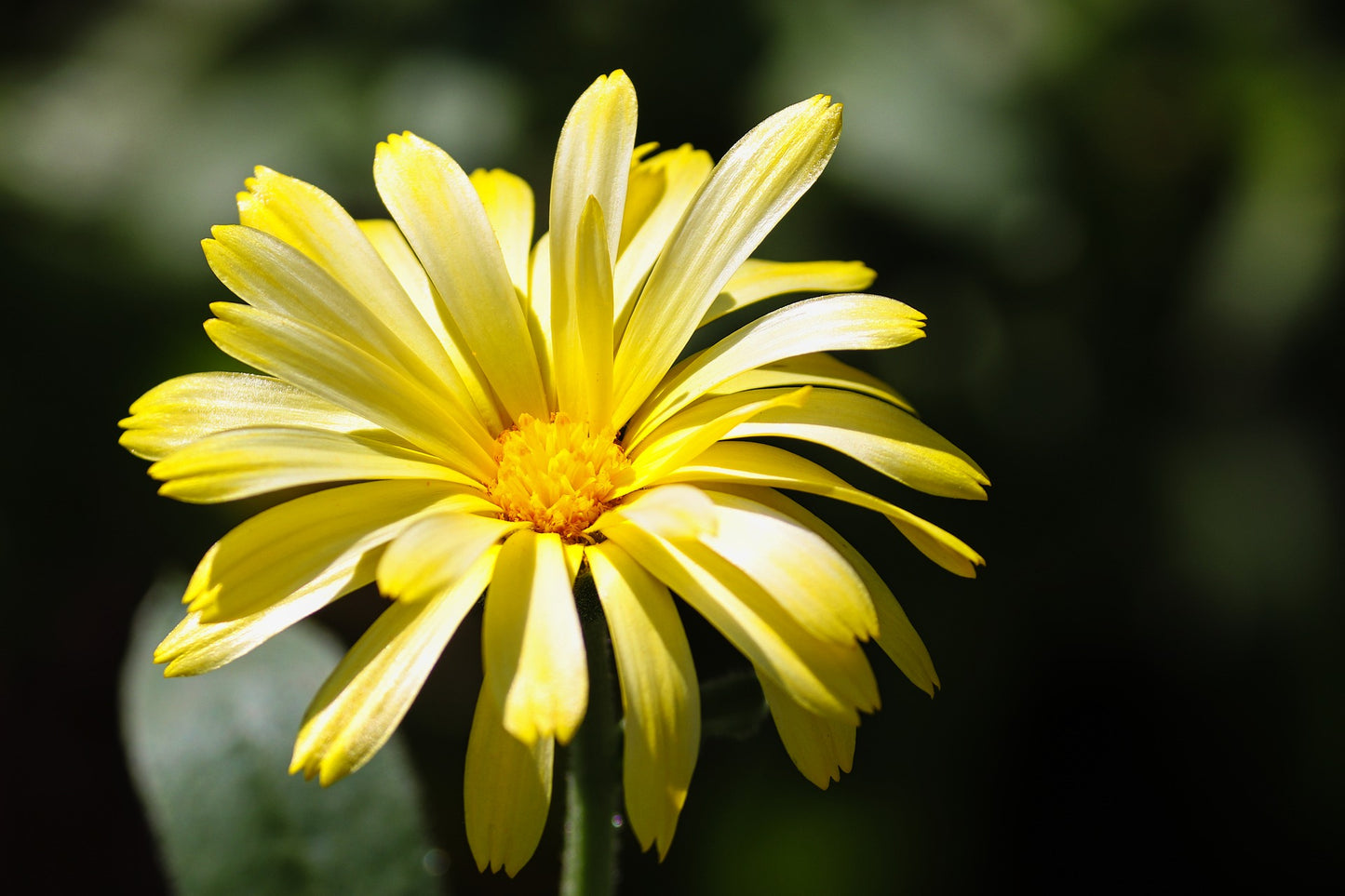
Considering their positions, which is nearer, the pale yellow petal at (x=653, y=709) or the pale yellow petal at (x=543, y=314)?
the pale yellow petal at (x=653, y=709)

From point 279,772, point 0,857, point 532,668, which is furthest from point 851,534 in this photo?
point 0,857

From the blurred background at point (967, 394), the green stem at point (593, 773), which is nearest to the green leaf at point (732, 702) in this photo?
the green stem at point (593, 773)

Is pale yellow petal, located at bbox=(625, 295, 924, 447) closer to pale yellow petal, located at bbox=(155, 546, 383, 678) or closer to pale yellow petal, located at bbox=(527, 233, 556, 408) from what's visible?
pale yellow petal, located at bbox=(527, 233, 556, 408)

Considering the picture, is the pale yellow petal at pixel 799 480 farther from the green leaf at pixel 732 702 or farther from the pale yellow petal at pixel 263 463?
the pale yellow petal at pixel 263 463

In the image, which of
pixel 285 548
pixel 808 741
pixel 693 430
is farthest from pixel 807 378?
pixel 285 548

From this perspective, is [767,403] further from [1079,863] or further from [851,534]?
[1079,863]

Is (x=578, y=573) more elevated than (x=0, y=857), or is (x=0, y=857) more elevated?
(x=578, y=573)
